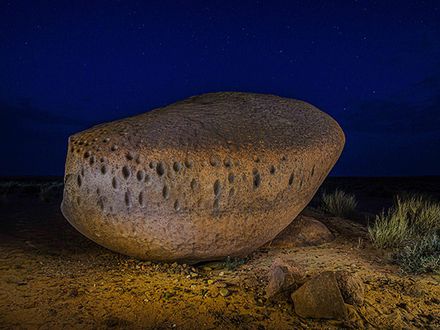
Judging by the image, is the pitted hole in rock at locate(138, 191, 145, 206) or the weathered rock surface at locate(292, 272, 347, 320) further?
Result: the pitted hole in rock at locate(138, 191, 145, 206)

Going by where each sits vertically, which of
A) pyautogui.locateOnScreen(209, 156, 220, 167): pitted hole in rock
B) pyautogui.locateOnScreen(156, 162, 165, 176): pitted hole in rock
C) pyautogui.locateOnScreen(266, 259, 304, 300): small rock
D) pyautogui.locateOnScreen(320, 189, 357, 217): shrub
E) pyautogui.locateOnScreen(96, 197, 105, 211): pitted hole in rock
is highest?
pyautogui.locateOnScreen(209, 156, 220, 167): pitted hole in rock

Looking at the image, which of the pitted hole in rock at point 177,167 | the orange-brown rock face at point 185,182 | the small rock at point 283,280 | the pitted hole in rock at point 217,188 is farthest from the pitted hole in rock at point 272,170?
the small rock at point 283,280

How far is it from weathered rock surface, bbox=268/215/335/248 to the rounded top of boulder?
1510 mm

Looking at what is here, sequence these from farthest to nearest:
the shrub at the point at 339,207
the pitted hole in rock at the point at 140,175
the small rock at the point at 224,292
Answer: the shrub at the point at 339,207 → the pitted hole in rock at the point at 140,175 → the small rock at the point at 224,292

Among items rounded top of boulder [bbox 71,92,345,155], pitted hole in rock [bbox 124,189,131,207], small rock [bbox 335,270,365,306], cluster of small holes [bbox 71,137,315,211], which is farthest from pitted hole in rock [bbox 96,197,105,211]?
small rock [bbox 335,270,365,306]

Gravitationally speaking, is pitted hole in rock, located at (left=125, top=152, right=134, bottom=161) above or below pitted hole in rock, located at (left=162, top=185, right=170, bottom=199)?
above

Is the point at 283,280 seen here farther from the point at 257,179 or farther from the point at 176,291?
the point at 257,179

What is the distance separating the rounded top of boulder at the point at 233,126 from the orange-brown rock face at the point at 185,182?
0.7 inches

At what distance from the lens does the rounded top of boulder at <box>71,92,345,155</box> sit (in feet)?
15.0

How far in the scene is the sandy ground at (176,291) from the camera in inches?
123

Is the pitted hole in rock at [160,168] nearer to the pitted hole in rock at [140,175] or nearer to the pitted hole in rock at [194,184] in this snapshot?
the pitted hole in rock at [140,175]

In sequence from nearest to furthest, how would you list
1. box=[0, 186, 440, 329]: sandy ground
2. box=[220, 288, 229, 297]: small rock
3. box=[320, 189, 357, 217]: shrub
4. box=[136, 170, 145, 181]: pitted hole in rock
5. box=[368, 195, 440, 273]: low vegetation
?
box=[0, 186, 440, 329]: sandy ground → box=[220, 288, 229, 297]: small rock → box=[136, 170, 145, 181]: pitted hole in rock → box=[368, 195, 440, 273]: low vegetation → box=[320, 189, 357, 217]: shrub

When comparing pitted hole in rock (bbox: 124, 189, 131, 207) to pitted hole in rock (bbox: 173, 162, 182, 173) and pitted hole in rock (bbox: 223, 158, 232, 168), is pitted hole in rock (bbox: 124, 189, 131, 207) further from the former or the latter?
pitted hole in rock (bbox: 223, 158, 232, 168)

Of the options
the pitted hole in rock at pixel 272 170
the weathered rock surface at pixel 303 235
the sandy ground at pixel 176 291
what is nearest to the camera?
the sandy ground at pixel 176 291
